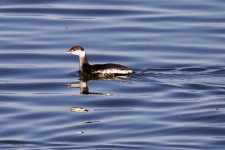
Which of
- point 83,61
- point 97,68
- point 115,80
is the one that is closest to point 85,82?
point 97,68

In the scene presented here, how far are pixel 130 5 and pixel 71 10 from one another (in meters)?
1.69

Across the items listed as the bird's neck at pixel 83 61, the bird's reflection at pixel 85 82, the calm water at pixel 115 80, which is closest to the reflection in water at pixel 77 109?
the calm water at pixel 115 80

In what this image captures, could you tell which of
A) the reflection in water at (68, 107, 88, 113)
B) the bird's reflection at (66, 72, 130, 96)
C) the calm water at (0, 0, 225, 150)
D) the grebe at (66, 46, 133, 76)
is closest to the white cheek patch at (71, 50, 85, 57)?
the grebe at (66, 46, 133, 76)

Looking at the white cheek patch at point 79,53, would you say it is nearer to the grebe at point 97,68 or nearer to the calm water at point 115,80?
the grebe at point 97,68

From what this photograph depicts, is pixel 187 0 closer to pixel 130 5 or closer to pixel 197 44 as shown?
pixel 130 5

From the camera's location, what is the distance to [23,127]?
18156 mm

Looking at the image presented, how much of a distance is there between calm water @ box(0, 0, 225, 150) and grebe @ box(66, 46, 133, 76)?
203mm

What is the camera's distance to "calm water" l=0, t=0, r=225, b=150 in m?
17.5

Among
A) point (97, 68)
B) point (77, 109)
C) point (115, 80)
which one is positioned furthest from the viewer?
point (97, 68)

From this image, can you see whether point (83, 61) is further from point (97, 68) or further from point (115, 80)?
point (115, 80)

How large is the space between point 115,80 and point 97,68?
56 cm

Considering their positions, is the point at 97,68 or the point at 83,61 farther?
the point at 83,61

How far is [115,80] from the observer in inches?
888

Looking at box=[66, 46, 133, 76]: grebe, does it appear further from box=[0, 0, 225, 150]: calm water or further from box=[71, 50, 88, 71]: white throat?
box=[0, 0, 225, 150]: calm water
